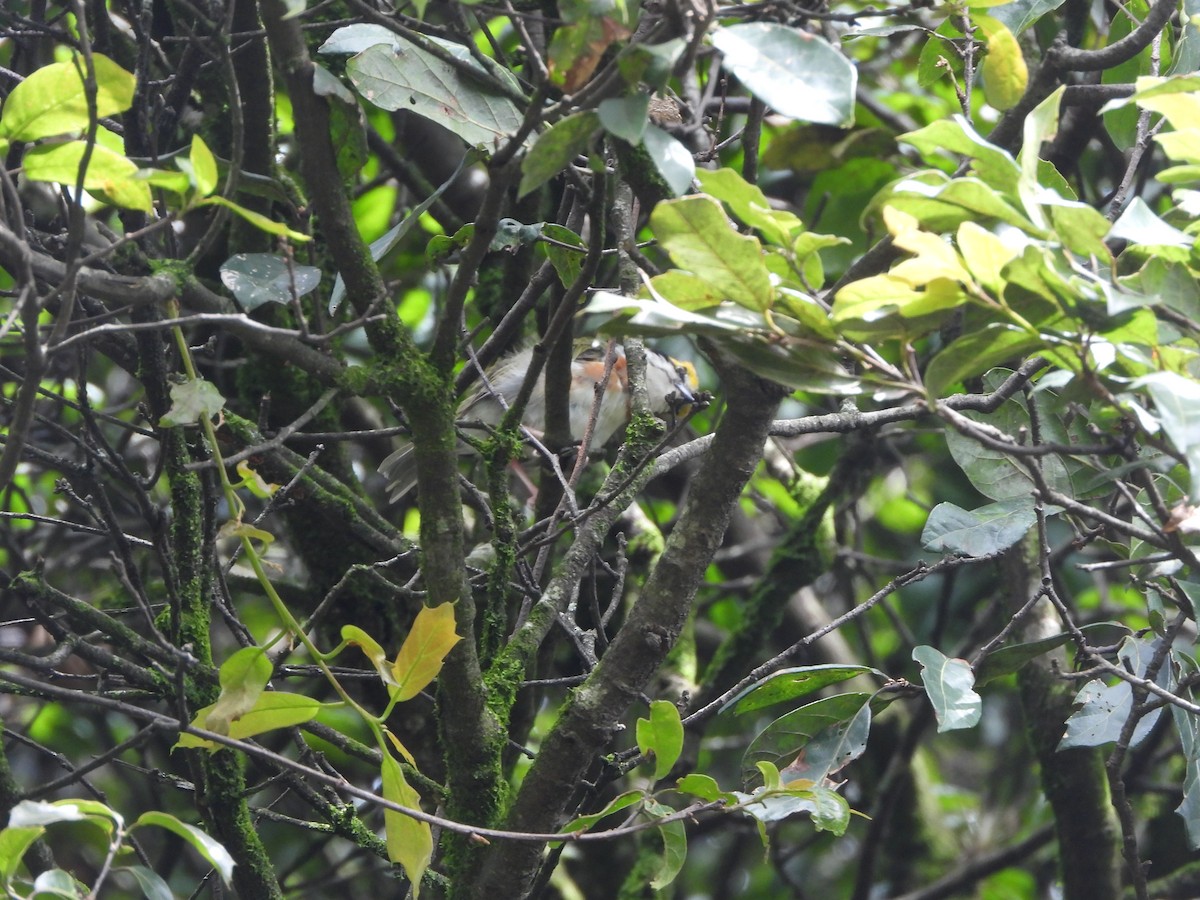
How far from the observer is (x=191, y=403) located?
5.39 ft

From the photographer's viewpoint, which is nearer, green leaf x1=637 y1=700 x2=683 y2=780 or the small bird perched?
green leaf x1=637 y1=700 x2=683 y2=780

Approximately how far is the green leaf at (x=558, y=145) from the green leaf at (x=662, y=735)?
2.79 feet

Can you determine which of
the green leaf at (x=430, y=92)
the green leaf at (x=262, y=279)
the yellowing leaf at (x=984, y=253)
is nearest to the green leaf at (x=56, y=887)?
the green leaf at (x=262, y=279)

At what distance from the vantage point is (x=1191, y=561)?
151cm

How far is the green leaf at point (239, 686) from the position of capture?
1591 millimetres

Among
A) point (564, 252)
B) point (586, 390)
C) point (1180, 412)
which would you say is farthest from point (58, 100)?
point (586, 390)

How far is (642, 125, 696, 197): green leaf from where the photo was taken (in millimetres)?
1339

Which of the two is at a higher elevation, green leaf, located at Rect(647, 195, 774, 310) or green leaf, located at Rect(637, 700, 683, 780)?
green leaf, located at Rect(647, 195, 774, 310)

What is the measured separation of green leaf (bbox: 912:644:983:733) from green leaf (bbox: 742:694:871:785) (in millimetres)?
154

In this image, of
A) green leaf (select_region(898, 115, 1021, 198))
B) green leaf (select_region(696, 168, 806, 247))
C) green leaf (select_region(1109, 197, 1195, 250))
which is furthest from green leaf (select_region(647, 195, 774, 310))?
green leaf (select_region(1109, 197, 1195, 250))

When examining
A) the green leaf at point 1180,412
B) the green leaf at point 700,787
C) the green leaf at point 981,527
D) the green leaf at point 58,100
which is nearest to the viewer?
the green leaf at point 1180,412

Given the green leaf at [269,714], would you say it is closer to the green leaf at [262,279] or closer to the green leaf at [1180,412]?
the green leaf at [262,279]

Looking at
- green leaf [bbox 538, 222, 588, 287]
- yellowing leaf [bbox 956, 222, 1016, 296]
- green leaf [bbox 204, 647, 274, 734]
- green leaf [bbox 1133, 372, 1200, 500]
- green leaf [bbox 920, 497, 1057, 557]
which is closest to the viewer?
green leaf [bbox 1133, 372, 1200, 500]

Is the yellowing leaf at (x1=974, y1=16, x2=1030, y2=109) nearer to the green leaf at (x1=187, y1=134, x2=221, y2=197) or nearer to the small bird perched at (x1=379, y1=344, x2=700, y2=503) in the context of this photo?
the green leaf at (x1=187, y1=134, x2=221, y2=197)
